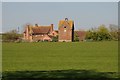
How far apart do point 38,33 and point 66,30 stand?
16082 mm

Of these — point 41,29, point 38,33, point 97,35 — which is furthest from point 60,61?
point 41,29

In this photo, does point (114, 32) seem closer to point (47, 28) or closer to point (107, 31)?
point (107, 31)

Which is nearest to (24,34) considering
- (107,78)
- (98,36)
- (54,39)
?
(54,39)

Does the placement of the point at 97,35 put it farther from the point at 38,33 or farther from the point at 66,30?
the point at 38,33

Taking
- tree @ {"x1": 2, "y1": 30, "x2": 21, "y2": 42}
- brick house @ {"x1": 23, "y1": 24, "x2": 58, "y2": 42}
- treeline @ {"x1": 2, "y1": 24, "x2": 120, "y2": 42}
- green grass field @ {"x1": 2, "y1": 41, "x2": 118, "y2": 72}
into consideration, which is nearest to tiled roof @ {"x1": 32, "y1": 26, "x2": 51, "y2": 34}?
brick house @ {"x1": 23, "y1": 24, "x2": 58, "y2": 42}

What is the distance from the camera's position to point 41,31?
11619 centimetres

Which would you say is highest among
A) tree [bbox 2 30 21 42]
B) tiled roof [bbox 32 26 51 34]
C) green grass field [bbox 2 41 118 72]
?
tiled roof [bbox 32 26 51 34]

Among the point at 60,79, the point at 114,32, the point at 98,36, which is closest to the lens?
the point at 60,79

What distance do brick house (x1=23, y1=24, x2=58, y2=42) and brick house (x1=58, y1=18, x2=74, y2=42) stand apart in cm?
856

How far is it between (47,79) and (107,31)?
94468 mm

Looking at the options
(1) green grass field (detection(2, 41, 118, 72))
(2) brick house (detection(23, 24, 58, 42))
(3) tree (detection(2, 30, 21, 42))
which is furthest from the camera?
(2) brick house (detection(23, 24, 58, 42))

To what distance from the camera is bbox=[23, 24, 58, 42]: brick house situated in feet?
374

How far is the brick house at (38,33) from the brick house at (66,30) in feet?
28.1

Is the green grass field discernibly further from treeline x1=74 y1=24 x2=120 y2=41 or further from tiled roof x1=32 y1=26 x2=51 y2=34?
tiled roof x1=32 y1=26 x2=51 y2=34
